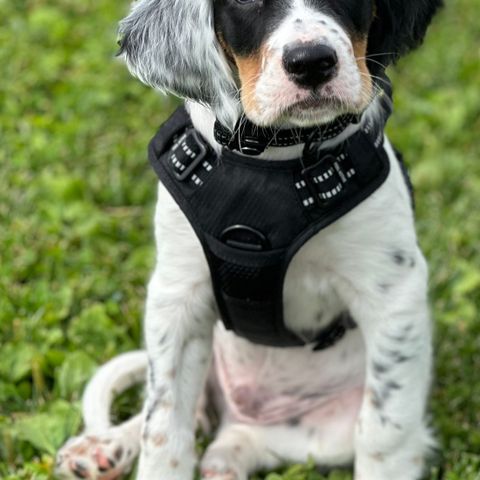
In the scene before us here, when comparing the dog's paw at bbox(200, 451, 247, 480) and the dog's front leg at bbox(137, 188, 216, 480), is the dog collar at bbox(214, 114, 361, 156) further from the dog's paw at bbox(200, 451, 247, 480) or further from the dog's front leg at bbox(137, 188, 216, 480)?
the dog's paw at bbox(200, 451, 247, 480)

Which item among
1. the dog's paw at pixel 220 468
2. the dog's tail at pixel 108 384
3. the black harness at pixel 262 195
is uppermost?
the black harness at pixel 262 195

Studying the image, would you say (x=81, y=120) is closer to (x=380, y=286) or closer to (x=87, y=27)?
(x=87, y=27)

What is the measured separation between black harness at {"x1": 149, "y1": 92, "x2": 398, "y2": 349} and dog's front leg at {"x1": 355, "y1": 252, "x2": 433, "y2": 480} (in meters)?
0.31

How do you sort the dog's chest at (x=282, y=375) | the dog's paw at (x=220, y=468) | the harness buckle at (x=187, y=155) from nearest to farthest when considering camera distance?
1. the harness buckle at (x=187, y=155)
2. the dog's paw at (x=220, y=468)
3. the dog's chest at (x=282, y=375)

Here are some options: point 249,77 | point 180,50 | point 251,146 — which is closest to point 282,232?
point 251,146

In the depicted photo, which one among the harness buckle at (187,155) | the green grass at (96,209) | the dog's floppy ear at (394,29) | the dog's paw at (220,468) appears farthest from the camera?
the green grass at (96,209)

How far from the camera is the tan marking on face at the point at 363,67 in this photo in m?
3.30

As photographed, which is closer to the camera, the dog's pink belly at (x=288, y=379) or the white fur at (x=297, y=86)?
the white fur at (x=297, y=86)

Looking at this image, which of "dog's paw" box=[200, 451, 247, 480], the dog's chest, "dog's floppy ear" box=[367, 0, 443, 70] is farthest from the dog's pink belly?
"dog's floppy ear" box=[367, 0, 443, 70]

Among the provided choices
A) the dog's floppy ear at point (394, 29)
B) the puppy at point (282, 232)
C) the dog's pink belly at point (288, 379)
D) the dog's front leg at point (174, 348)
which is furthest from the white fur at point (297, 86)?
the dog's pink belly at point (288, 379)

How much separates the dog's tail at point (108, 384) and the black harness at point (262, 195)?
0.90m

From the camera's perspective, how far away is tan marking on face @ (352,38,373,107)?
10.8 ft

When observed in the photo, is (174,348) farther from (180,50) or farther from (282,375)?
(180,50)

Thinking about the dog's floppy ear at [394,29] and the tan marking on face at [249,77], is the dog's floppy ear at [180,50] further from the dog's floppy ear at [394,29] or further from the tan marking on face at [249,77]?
the dog's floppy ear at [394,29]
